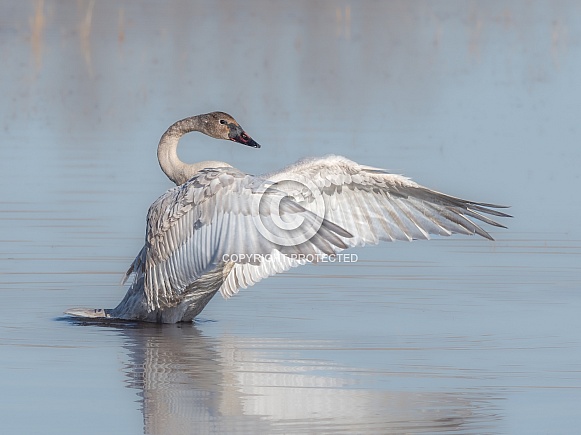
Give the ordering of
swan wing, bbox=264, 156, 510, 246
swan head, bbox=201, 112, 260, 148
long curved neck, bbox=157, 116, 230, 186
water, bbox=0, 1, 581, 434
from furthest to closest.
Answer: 1. swan head, bbox=201, 112, 260, 148
2. long curved neck, bbox=157, 116, 230, 186
3. swan wing, bbox=264, 156, 510, 246
4. water, bbox=0, 1, 581, 434

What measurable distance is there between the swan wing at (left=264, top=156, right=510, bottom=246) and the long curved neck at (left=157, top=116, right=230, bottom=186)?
0.75 meters

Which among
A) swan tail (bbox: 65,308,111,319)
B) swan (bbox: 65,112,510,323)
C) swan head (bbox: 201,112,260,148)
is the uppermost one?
swan head (bbox: 201,112,260,148)

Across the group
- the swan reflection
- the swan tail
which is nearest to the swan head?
the swan tail

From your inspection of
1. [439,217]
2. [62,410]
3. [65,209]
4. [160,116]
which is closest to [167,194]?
[439,217]

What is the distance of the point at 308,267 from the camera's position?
11.3 metres

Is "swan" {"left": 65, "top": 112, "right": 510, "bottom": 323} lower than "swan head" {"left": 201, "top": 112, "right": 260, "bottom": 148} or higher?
lower

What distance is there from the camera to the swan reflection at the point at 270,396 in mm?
6754

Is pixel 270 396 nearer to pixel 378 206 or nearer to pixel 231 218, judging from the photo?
pixel 231 218

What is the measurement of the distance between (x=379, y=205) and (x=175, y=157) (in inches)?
59.8

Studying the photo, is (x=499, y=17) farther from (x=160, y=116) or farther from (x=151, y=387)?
(x=151, y=387)

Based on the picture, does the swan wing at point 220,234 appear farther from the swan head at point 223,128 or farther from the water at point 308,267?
the swan head at point 223,128

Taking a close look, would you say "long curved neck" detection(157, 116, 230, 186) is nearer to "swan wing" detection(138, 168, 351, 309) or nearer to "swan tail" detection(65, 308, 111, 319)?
"swan wing" detection(138, 168, 351, 309)

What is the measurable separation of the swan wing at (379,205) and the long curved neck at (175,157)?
0.75 m

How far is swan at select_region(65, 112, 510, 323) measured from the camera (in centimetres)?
856
